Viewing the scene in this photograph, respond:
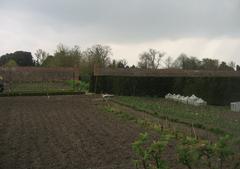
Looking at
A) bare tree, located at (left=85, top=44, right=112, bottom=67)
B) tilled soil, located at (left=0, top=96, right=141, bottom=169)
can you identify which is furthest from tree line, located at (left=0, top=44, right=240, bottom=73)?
tilled soil, located at (left=0, top=96, right=141, bottom=169)

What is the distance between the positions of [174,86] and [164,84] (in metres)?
0.76

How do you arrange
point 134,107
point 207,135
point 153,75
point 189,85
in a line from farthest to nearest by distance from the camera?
point 153,75 < point 189,85 < point 134,107 < point 207,135

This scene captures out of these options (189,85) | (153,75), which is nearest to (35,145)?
(189,85)

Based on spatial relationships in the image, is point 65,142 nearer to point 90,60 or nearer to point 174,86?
point 174,86

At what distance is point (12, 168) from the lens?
639 cm

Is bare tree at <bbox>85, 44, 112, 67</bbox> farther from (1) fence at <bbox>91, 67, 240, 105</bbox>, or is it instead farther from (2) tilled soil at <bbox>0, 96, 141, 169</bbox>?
(2) tilled soil at <bbox>0, 96, 141, 169</bbox>

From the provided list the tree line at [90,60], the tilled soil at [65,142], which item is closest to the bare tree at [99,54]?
the tree line at [90,60]

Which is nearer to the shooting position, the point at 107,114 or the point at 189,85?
the point at 107,114

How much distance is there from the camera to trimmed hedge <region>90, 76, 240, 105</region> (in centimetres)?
2248

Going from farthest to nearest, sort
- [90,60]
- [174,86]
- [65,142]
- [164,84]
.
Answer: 1. [90,60]
2. [164,84]
3. [174,86]
4. [65,142]

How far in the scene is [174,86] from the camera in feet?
84.5

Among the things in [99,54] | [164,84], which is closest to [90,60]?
[99,54]

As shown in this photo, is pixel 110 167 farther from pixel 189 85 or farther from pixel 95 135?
pixel 189 85

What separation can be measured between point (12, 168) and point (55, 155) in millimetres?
1075
